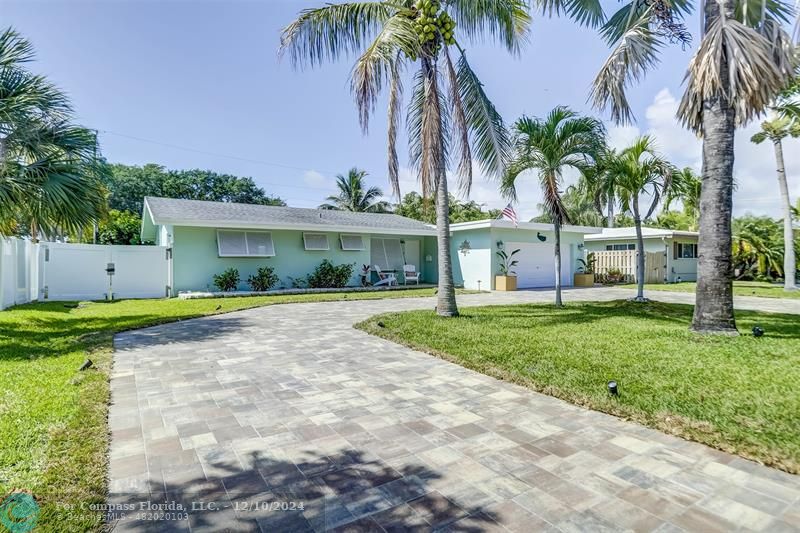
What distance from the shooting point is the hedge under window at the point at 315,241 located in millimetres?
16234

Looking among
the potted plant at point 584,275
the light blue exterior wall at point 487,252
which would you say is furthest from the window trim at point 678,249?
the light blue exterior wall at point 487,252

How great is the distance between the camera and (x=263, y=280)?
14.9 metres

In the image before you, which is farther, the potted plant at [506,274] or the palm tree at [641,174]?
the potted plant at [506,274]

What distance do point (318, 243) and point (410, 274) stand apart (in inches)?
182

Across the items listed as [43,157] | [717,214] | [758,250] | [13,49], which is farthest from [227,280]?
[758,250]

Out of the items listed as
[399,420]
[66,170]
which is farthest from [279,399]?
[66,170]

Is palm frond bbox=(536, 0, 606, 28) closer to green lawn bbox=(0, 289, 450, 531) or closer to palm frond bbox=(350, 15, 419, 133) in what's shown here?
palm frond bbox=(350, 15, 419, 133)

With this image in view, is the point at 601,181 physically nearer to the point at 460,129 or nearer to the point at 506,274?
the point at 460,129

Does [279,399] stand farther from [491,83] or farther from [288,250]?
[288,250]

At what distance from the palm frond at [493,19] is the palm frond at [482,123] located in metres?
0.63

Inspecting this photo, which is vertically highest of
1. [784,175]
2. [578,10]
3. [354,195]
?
[354,195]

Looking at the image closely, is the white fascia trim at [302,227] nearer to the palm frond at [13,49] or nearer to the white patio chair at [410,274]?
the white patio chair at [410,274]

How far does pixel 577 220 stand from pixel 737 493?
3431 centimetres

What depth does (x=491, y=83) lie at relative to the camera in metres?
9.51
